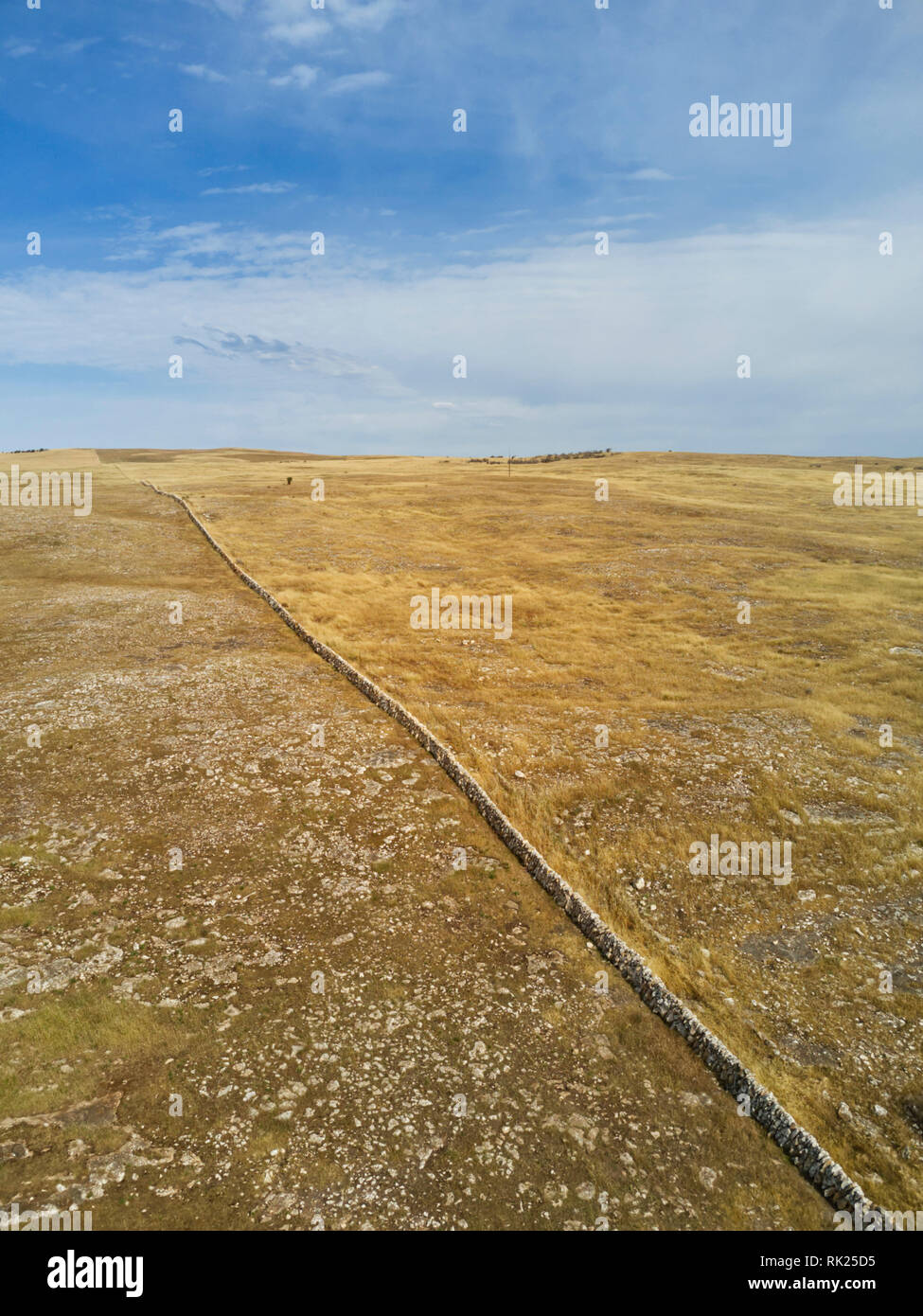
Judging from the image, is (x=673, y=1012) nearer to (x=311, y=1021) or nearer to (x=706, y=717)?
(x=311, y=1021)

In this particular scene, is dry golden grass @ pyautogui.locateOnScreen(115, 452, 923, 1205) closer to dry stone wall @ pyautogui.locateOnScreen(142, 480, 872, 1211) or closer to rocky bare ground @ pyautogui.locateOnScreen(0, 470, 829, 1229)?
dry stone wall @ pyautogui.locateOnScreen(142, 480, 872, 1211)

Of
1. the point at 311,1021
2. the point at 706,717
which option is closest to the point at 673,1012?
the point at 311,1021

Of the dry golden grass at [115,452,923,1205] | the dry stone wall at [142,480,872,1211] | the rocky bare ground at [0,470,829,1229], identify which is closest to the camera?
the rocky bare ground at [0,470,829,1229]

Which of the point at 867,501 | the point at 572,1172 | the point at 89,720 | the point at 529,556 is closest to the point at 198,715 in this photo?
the point at 89,720

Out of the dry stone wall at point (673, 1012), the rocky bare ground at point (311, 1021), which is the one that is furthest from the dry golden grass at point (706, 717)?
the rocky bare ground at point (311, 1021)

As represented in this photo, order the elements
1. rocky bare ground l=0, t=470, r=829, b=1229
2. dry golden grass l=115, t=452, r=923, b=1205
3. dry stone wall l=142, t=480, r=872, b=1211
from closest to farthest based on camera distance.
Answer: rocky bare ground l=0, t=470, r=829, b=1229, dry stone wall l=142, t=480, r=872, b=1211, dry golden grass l=115, t=452, r=923, b=1205

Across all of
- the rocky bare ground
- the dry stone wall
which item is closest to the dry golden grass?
the dry stone wall

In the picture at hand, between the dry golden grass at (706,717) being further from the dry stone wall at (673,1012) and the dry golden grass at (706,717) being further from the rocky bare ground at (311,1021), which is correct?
the rocky bare ground at (311,1021)
